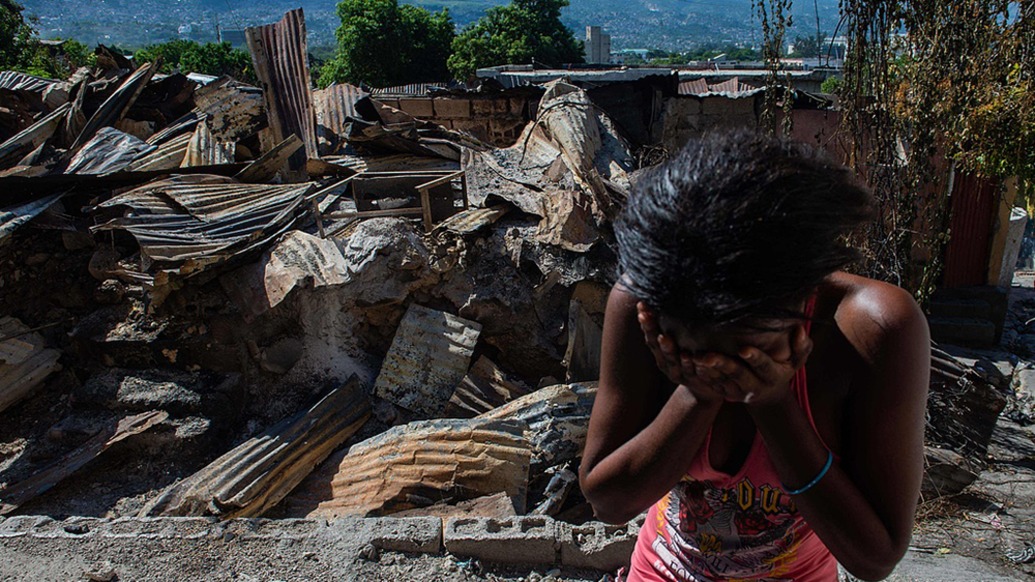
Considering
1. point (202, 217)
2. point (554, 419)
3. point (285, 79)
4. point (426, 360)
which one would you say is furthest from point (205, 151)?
point (554, 419)

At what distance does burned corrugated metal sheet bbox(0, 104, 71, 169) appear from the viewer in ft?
21.0

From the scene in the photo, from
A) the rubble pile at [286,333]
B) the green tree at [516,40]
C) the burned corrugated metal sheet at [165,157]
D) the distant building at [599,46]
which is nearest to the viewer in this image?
the rubble pile at [286,333]

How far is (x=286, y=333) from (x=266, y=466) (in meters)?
1.28

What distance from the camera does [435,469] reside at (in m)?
3.82

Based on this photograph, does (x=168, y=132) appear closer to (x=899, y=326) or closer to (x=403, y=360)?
(x=403, y=360)

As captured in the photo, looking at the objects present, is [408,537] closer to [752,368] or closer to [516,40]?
[752,368]

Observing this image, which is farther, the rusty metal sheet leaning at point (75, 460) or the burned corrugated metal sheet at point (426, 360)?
the burned corrugated metal sheet at point (426, 360)

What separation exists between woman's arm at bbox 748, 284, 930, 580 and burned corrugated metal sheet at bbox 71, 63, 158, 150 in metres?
7.66

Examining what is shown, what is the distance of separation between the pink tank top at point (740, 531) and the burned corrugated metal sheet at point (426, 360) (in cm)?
365

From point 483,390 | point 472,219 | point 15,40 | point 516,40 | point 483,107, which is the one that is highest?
point 516,40

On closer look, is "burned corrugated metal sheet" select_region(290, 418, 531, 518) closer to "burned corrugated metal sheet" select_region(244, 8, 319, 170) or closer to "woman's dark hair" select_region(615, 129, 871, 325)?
"woman's dark hair" select_region(615, 129, 871, 325)

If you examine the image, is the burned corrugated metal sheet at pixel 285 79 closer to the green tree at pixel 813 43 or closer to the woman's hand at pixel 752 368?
the green tree at pixel 813 43

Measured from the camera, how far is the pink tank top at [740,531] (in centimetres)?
125

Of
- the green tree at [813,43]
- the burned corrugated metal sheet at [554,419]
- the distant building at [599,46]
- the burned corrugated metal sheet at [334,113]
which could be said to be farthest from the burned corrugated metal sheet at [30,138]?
the distant building at [599,46]
